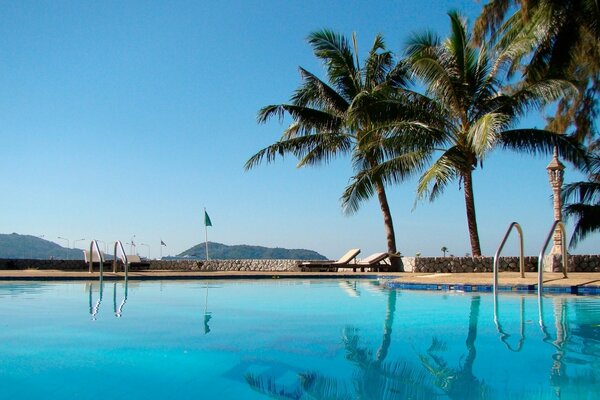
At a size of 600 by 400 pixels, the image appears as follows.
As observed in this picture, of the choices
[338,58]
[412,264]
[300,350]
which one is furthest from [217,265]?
[300,350]

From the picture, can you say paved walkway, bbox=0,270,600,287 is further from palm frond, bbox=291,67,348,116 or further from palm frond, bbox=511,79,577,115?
palm frond, bbox=291,67,348,116

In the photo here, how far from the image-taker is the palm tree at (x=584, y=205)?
18.8 metres

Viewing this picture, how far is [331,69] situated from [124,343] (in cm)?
Answer: 1658

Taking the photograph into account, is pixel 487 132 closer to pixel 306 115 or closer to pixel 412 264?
pixel 412 264

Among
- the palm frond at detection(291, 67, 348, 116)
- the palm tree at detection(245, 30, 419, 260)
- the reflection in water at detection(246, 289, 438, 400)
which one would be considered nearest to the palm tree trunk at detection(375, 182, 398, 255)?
the palm tree at detection(245, 30, 419, 260)

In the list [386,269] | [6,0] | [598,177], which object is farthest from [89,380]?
[598,177]

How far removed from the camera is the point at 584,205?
1895 cm

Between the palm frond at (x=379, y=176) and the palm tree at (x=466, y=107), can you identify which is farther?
the palm frond at (x=379, y=176)

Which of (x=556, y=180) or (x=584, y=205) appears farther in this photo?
(x=584, y=205)

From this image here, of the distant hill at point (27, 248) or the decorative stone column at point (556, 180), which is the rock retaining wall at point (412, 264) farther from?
the distant hill at point (27, 248)

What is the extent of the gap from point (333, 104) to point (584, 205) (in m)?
9.11

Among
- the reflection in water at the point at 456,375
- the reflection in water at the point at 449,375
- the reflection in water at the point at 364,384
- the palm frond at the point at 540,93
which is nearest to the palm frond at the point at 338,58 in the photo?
the palm frond at the point at 540,93

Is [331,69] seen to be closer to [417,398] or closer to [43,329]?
[43,329]

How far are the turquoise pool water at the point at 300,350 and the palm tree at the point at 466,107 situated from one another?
8.17m
